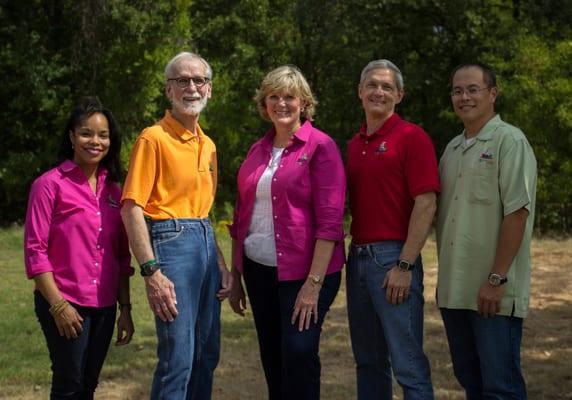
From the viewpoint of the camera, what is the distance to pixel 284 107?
3.83 m

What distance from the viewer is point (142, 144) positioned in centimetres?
364

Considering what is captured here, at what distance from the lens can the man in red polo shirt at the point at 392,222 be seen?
12.3 ft

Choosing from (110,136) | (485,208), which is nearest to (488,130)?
(485,208)

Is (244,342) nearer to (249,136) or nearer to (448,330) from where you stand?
(448,330)

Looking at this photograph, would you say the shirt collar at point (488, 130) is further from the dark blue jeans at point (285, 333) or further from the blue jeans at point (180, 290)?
the blue jeans at point (180, 290)

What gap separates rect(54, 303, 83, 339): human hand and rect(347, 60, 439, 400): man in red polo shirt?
4.21 ft

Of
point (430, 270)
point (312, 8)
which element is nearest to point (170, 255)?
point (430, 270)

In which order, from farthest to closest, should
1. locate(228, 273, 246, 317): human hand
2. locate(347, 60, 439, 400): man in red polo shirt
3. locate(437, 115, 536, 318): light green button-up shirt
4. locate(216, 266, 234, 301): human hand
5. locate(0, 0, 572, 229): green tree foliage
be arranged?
locate(0, 0, 572, 229): green tree foliage < locate(228, 273, 246, 317): human hand < locate(216, 266, 234, 301): human hand < locate(347, 60, 439, 400): man in red polo shirt < locate(437, 115, 536, 318): light green button-up shirt

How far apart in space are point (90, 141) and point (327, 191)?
109 centimetres

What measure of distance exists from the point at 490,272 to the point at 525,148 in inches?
22.4

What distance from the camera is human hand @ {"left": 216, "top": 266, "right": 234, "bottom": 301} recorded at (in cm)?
402

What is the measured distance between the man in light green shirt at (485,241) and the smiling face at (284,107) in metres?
0.74

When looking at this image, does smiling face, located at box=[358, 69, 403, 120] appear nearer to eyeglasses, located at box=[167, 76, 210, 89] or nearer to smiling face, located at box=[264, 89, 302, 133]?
smiling face, located at box=[264, 89, 302, 133]

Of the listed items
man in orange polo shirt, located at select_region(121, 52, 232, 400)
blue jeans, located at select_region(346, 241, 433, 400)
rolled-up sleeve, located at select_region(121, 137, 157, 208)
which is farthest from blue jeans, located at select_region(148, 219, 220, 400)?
blue jeans, located at select_region(346, 241, 433, 400)
